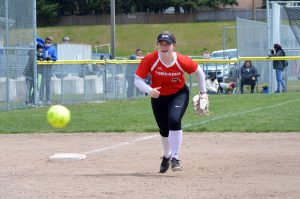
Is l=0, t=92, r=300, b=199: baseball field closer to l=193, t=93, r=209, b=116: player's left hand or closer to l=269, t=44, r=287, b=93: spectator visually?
l=193, t=93, r=209, b=116: player's left hand

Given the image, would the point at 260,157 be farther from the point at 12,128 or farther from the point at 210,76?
the point at 210,76

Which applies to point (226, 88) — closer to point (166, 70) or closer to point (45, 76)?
point (45, 76)

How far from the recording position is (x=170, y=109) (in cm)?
1009

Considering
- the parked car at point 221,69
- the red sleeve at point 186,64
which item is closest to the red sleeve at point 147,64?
the red sleeve at point 186,64

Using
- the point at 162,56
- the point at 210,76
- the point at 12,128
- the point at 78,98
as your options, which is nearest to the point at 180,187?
the point at 162,56

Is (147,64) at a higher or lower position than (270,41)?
lower

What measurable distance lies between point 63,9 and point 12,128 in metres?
74.9

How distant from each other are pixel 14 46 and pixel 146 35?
59.8 metres

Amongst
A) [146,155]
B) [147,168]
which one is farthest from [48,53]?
[147,168]

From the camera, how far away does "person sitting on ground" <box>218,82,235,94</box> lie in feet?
93.1

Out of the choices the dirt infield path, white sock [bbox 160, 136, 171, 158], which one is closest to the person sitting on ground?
the dirt infield path

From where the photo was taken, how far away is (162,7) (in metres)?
90.9

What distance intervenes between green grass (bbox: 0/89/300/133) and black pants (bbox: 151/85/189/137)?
5.19m

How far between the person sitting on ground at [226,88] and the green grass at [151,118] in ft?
16.7
